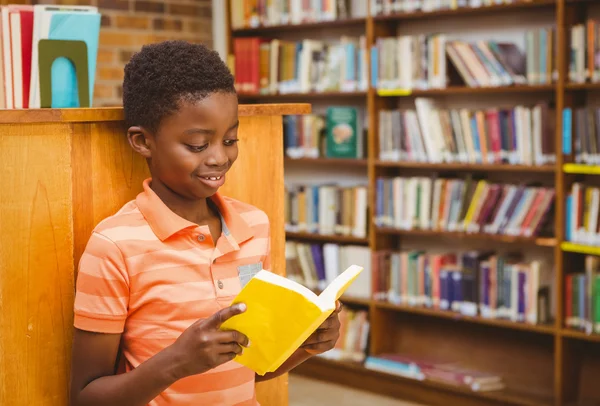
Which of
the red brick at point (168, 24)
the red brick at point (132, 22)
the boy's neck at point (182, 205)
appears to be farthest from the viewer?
the red brick at point (168, 24)

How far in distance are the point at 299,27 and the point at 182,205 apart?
10.3ft

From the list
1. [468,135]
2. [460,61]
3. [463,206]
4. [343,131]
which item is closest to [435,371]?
[463,206]

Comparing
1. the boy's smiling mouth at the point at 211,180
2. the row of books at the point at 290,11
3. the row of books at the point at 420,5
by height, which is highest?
the row of books at the point at 290,11

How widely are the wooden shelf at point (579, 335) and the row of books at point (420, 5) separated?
4.67 feet

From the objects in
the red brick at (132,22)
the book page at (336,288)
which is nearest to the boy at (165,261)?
the book page at (336,288)

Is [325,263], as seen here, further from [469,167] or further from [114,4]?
[114,4]

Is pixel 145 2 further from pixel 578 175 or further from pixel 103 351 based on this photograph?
pixel 103 351

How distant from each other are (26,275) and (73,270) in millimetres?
81

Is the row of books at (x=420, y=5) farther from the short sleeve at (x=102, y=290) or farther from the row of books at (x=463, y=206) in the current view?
the short sleeve at (x=102, y=290)

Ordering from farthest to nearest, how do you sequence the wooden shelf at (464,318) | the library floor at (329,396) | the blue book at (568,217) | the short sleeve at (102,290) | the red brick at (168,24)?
1. the red brick at (168,24)
2. the library floor at (329,396)
3. the wooden shelf at (464,318)
4. the blue book at (568,217)
5. the short sleeve at (102,290)

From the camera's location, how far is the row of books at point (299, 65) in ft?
13.0

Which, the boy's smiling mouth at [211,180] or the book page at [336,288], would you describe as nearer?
the book page at [336,288]

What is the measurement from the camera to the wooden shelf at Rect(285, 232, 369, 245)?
159 inches

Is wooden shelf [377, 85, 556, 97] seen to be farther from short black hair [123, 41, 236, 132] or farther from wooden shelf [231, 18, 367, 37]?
short black hair [123, 41, 236, 132]
